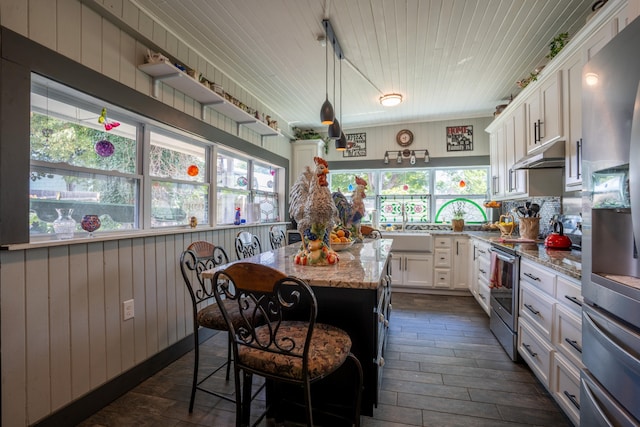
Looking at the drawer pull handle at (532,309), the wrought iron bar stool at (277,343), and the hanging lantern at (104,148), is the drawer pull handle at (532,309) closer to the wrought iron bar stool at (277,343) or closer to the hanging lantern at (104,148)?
the wrought iron bar stool at (277,343)

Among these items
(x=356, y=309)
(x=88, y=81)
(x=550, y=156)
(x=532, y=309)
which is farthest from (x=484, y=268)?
(x=88, y=81)

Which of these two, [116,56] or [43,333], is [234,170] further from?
[43,333]

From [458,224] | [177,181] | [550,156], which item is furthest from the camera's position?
[458,224]

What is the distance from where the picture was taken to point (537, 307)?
6.30ft

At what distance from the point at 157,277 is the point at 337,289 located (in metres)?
1.54

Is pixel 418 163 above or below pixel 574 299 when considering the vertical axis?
above

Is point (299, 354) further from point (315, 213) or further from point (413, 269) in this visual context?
point (413, 269)

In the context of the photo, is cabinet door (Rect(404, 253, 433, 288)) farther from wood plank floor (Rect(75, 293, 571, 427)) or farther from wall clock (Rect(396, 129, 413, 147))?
wall clock (Rect(396, 129, 413, 147))

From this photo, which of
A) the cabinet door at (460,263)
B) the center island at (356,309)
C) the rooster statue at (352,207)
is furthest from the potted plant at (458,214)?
the center island at (356,309)

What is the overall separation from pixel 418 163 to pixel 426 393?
3.70 metres

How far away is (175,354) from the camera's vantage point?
2338mm

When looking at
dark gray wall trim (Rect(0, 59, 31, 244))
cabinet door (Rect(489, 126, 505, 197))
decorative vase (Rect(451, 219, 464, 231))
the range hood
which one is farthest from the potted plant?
dark gray wall trim (Rect(0, 59, 31, 244))

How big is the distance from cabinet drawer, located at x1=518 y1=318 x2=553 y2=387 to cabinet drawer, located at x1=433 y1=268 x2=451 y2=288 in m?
1.88

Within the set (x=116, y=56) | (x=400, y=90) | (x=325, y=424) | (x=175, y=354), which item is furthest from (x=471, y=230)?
(x=116, y=56)
